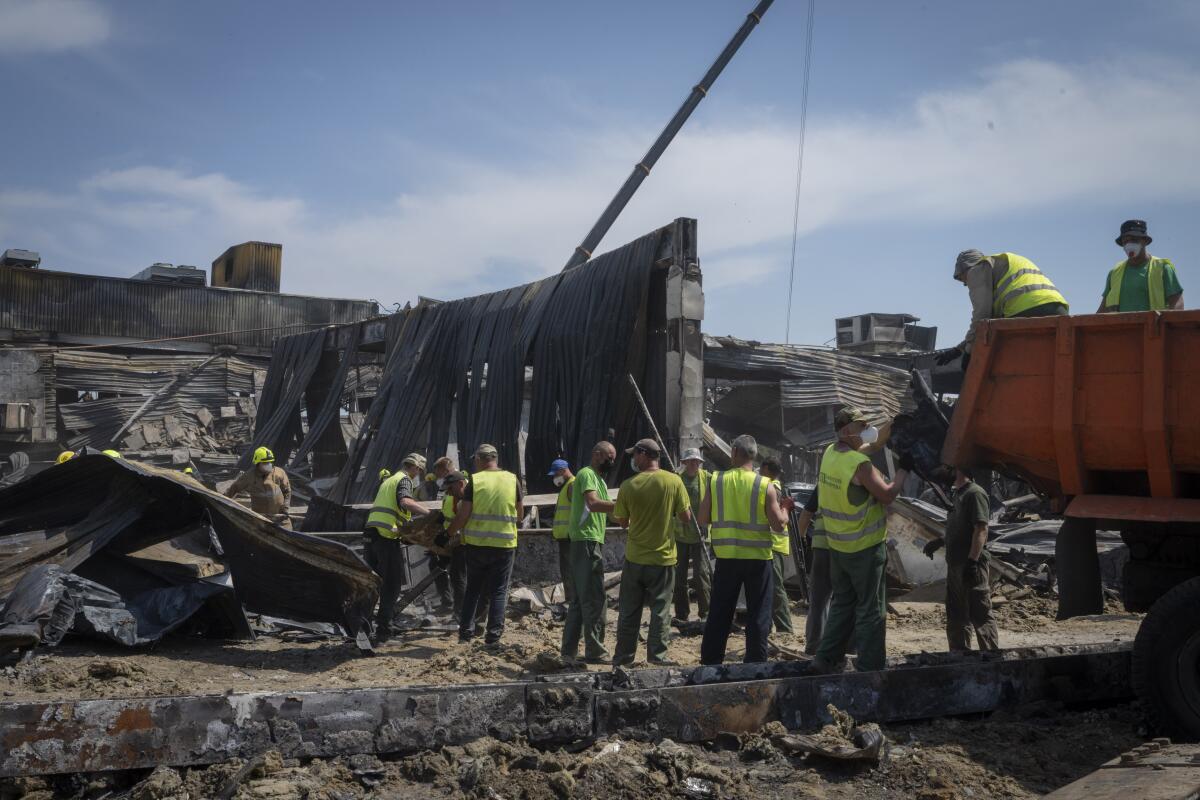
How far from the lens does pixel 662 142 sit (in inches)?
1057

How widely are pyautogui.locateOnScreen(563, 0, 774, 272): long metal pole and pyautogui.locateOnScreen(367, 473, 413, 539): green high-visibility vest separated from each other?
17888mm

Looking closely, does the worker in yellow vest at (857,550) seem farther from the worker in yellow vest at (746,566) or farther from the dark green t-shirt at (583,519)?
the dark green t-shirt at (583,519)

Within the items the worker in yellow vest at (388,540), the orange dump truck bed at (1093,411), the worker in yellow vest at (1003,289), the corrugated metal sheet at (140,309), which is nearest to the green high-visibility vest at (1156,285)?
the worker in yellow vest at (1003,289)

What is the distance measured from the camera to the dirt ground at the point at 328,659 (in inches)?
279

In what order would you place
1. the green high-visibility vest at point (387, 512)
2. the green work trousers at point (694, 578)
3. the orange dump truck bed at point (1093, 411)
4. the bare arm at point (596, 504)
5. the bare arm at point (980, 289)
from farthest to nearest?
the green work trousers at point (694, 578)
the green high-visibility vest at point (387, 512)
the bare arm at point (596, 504)
the bare arm at point (980, 289)
the orange dump truck bed at point (1093, 411)

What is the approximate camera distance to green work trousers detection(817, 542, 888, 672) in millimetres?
6203

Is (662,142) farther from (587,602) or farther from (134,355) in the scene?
(587,602)

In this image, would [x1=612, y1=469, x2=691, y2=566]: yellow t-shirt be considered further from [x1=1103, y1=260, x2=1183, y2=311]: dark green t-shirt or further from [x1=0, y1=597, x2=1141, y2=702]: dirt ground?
[x1=1103, y1=260, x2=1183, y2=311]: dark green t-shirt

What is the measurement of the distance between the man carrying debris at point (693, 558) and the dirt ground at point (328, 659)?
0.76 m

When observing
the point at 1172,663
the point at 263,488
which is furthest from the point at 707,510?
the point at 263,488

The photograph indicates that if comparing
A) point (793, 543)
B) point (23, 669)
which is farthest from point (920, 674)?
point (23, 669)

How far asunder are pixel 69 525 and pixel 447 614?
12.7ft

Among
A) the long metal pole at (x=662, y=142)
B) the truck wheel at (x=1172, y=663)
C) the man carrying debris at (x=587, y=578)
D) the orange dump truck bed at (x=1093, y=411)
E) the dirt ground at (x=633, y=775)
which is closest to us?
the dirt ground at (x=633, y=775)

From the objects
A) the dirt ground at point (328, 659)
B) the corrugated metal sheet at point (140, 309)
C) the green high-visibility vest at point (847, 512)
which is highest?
the corrugated metal sheet at point (140, 309)
